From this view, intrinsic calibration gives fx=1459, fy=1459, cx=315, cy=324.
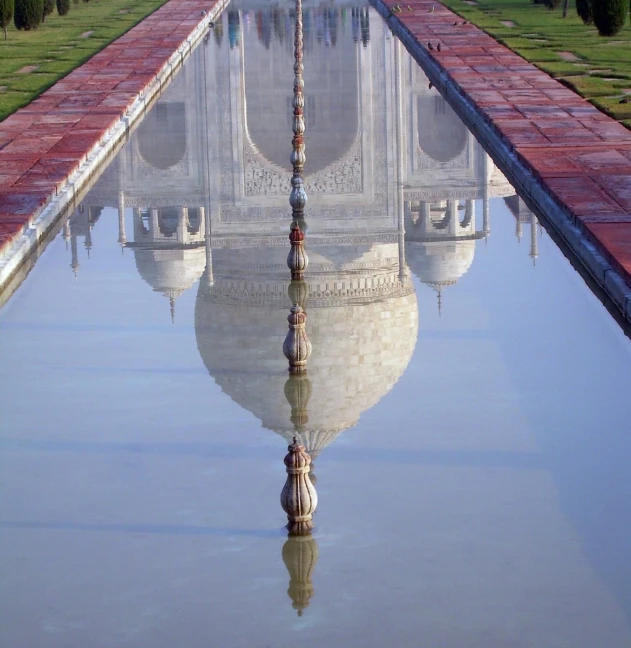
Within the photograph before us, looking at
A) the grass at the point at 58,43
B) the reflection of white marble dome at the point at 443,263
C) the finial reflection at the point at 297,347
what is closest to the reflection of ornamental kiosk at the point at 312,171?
the reflection of white marble dome at the point at 443,263

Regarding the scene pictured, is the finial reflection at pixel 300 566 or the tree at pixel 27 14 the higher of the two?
the finial reflection at pixel 300 566

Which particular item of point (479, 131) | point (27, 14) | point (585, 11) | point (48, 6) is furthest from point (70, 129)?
point (48, 6)

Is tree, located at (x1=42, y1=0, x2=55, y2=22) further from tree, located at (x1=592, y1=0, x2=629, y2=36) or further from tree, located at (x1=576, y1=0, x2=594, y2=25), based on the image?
tree, located at (x1=592, y1=0, x2=629, y2=36)

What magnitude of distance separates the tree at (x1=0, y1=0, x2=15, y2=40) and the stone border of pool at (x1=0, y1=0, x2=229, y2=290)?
1.96m

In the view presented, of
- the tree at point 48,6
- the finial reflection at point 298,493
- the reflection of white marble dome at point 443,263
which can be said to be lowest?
the tree at point 48,6

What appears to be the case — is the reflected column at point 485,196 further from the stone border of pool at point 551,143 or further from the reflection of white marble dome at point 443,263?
the reflection of white marble dome at point 443,263

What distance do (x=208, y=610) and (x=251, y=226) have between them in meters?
5.33

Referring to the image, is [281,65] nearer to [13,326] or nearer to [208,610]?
[13,326]

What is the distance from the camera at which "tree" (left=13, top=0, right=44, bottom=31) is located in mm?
21656

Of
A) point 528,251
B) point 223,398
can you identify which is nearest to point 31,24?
point 528,251

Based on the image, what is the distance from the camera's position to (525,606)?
12.3ft

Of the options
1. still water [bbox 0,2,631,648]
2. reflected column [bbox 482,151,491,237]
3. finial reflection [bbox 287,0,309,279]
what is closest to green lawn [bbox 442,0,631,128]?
reflected column [bbox 482,151,491,237]

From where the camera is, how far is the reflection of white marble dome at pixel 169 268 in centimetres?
743

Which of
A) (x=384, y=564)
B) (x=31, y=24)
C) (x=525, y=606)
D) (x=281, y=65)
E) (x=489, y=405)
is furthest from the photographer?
(x=31, y=24)
